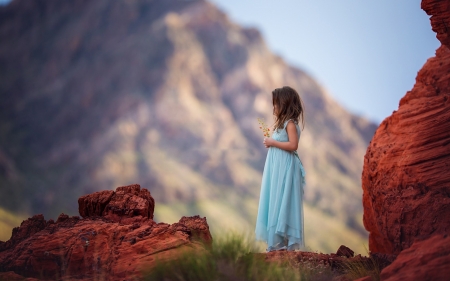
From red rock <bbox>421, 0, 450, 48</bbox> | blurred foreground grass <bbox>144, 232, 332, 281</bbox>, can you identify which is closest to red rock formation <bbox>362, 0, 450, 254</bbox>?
red rock <bbox>421, 0, 450, 48</bbox>

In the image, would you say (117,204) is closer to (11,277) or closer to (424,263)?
(11,277)

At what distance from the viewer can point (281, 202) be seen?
26.8 ft

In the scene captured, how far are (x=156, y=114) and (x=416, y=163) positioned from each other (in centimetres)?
7355

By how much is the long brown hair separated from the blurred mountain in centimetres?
5719

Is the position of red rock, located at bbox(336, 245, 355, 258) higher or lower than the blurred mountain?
lower

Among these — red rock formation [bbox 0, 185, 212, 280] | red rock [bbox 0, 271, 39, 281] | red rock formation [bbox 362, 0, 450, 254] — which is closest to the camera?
red rock [bbox 0, 271, 39, 281]

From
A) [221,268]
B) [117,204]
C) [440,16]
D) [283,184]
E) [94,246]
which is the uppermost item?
[440,16]

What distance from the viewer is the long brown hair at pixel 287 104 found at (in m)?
8.10

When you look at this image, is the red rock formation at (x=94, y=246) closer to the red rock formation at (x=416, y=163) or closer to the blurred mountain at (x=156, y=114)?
the red rock formation at (x=416, y=163)

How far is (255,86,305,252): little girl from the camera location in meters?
8.07

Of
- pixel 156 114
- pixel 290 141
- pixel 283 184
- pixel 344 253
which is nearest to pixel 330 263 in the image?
pixel 344 253

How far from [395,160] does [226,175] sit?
221 feet

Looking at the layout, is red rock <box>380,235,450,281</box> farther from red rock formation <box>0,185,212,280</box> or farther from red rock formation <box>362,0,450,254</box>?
red rock formation <box>0,185,212,280</box>

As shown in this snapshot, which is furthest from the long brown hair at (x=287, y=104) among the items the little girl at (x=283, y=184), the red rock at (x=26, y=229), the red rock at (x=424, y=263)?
the red rock at (x=26, y=229)
